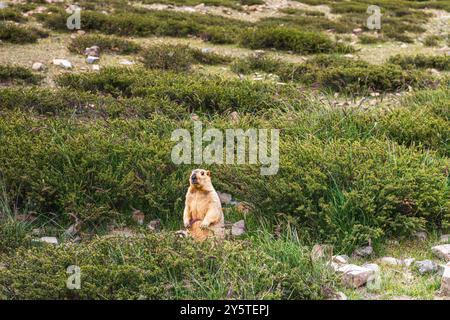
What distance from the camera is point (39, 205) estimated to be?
243 inches

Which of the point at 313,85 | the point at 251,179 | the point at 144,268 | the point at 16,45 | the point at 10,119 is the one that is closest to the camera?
the point at 144,268

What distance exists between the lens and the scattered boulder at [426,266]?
503cm

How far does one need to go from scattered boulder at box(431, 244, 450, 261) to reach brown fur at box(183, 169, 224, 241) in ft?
5.63

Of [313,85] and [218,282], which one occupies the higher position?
[218,282]

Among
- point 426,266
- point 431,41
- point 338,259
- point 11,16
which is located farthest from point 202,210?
point 431,41

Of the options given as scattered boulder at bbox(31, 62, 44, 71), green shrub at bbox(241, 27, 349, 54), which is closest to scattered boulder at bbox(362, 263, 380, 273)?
scattered boulder at bbox(31, 62, 44, 71)

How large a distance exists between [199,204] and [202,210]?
5cm

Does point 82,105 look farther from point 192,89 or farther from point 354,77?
point 354,77

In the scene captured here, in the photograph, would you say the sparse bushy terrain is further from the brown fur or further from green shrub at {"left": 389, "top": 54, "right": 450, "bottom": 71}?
green shrub at {"left": 389, "top": 54, "right": 450, "bottom": 71}

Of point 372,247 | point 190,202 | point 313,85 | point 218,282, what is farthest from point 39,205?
point 313,85

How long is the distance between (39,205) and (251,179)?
76.6 inches

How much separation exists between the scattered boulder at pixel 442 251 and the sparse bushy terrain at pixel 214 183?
0.17 feet

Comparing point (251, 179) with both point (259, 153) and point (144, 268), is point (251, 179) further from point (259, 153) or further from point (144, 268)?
point (144, 268)

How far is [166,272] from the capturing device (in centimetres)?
455
